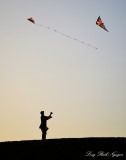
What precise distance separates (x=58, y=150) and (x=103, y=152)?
2.38 meters

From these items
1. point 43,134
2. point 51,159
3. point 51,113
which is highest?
point 51,113

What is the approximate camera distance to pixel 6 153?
1817cm

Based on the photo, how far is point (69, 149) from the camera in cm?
1739

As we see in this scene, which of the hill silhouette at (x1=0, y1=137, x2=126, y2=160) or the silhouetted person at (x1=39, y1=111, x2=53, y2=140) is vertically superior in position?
the silhouetted person at (x1=39, y1=111, x2=53, y2=140)

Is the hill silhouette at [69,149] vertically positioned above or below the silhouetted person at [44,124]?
below

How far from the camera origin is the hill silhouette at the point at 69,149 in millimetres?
16484

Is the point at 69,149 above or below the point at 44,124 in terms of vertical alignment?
below

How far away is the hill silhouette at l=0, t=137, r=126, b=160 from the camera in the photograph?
16.5 m

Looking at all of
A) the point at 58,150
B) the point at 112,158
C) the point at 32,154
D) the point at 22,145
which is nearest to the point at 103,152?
the point at 112,158

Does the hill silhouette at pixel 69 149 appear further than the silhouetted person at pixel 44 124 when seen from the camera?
No

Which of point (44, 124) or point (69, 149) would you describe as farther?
point (44, 124)

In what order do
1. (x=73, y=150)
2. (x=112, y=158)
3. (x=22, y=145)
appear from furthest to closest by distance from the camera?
(x=22, y=145) < (x=73, y=150) < (x=112, y=158)

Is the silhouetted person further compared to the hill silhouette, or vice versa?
the silhouetted person

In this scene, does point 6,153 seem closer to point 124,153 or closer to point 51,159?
point 51,159
